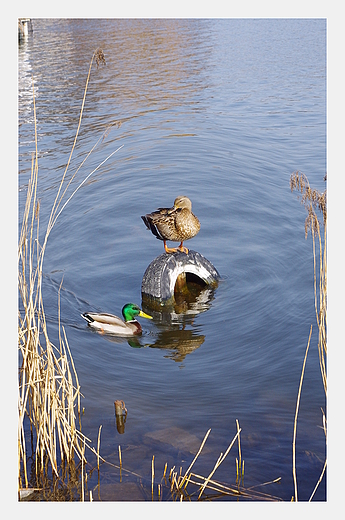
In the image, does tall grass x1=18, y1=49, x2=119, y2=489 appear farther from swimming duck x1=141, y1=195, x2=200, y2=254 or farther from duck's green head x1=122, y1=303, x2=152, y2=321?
swimming duck x1=141, y1=195, x2=200, y2=254

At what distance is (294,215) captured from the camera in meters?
10.9

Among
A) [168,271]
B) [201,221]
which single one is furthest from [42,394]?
[201,221]

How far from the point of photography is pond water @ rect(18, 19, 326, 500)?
5.74 metres

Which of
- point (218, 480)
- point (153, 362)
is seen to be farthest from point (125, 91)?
point (218, 480)

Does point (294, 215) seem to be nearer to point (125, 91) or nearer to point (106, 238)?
point (106, 238)

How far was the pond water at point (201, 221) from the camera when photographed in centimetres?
574

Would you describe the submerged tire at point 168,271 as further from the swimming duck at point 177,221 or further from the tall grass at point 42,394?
the tall grass at point 42,394

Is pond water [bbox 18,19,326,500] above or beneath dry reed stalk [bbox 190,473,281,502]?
above

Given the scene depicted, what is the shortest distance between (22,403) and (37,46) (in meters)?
17.2

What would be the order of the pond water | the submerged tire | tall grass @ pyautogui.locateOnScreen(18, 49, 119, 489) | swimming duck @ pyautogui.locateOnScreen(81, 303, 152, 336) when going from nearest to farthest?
tall grass @ pyautogui.locateOnScreen(18, 49, 119, 489) → the pond water → swimming duck @ pyautogui.locateOnScreen(81, 303, 152, 336) → the submerged tire

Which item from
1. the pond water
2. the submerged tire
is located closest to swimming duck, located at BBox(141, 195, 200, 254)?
the submerged tire

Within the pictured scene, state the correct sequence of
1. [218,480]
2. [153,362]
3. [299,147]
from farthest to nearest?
[299,147] → [153,362] → [218,480]

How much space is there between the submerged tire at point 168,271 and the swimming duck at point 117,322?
54 centimetres

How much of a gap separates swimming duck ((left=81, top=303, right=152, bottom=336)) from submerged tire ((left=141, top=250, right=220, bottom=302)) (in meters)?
0.54
